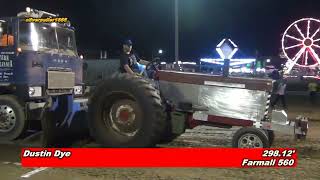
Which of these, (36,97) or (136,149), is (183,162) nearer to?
(136,149)

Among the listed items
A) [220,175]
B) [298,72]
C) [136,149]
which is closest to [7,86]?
[136,149]

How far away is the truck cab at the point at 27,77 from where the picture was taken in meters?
9.94

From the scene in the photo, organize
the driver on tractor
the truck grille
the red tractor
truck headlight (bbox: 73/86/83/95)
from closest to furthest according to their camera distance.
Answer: the red tractor, the driver on tractor, the truck grille, truck headlight (bbox: 73/86/83/95)

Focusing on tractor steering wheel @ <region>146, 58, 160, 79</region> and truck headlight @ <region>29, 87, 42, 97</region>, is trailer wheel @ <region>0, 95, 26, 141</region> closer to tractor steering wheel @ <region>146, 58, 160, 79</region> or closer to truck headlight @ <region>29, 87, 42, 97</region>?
truck headlight @ <region>29, 87, 42, 97</region>

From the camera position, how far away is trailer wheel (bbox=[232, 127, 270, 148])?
334 inches

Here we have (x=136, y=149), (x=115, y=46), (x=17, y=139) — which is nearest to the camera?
(x=136, y=149)

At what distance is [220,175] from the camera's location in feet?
23.9

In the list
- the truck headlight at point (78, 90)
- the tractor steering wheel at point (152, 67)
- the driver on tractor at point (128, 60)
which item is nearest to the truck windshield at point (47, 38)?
the truck headlight at point (78, 90)

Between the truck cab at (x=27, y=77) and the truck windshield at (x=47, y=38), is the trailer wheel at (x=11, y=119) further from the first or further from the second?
the truck windshield at (x=47, y=38)

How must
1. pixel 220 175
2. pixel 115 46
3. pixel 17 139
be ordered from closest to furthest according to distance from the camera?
pixel 220 175, pixel 17 139, pixel 115 46

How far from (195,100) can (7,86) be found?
156 inches

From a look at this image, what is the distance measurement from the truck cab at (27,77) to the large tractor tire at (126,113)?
1009mm

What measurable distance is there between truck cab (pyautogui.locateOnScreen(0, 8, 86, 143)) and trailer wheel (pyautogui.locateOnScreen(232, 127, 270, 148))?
336 centimetres

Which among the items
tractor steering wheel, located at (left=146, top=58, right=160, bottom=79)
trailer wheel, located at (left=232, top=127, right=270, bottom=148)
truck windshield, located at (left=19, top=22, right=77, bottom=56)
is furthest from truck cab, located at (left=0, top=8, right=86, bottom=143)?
trailer wheel, located at (left=232, top=127, right=270, bottom=148)
